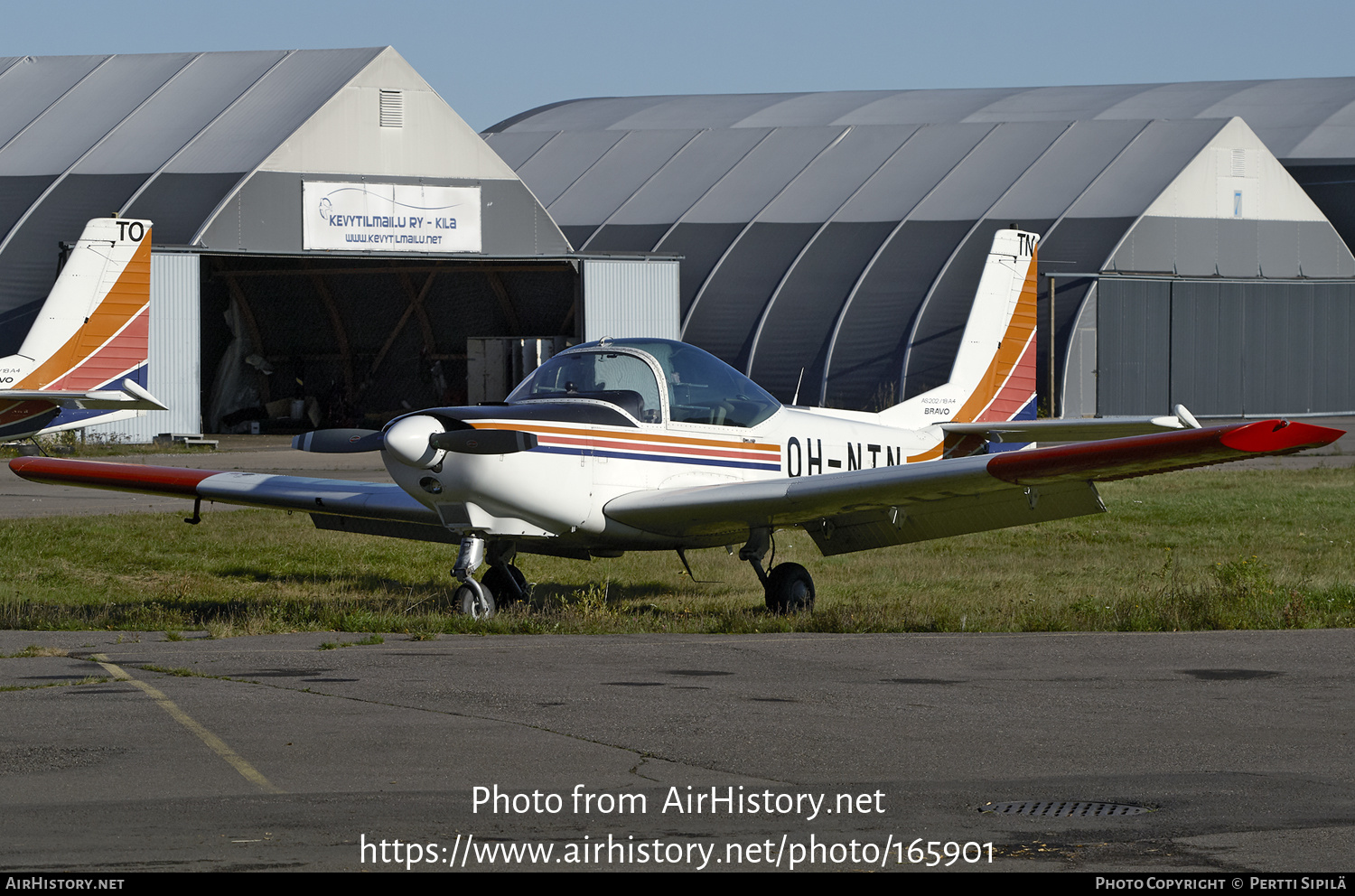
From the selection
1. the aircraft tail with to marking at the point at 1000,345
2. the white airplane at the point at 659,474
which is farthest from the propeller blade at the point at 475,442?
the aircraft tail with to marking at the point at 1000,345

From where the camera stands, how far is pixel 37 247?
32625mm

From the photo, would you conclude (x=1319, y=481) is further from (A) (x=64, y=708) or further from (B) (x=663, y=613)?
(A) (x=64, y=708)

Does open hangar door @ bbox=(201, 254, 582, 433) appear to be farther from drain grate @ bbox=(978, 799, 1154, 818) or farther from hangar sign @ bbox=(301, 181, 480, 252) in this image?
drain grate @ bbox=(978, 799, 1154, 818)

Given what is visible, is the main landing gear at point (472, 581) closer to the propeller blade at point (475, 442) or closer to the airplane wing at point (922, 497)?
the propeller blade at point (475, 442)

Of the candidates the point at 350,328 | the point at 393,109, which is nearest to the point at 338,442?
the point at 393,109

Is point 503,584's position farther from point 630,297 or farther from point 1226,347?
point 1226,347

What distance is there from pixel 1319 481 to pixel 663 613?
49.9 ft

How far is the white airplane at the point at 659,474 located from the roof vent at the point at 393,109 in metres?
21.6

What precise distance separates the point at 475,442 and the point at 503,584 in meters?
2.15

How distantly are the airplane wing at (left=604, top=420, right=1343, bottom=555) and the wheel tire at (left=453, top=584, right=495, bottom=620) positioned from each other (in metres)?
1.15

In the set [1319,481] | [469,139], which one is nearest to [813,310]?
[469,139]

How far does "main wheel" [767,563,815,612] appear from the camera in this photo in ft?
43.1

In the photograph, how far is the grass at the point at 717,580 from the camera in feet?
38.8

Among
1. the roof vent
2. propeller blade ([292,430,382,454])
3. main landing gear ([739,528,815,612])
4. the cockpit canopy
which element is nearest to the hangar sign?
the roof vent
